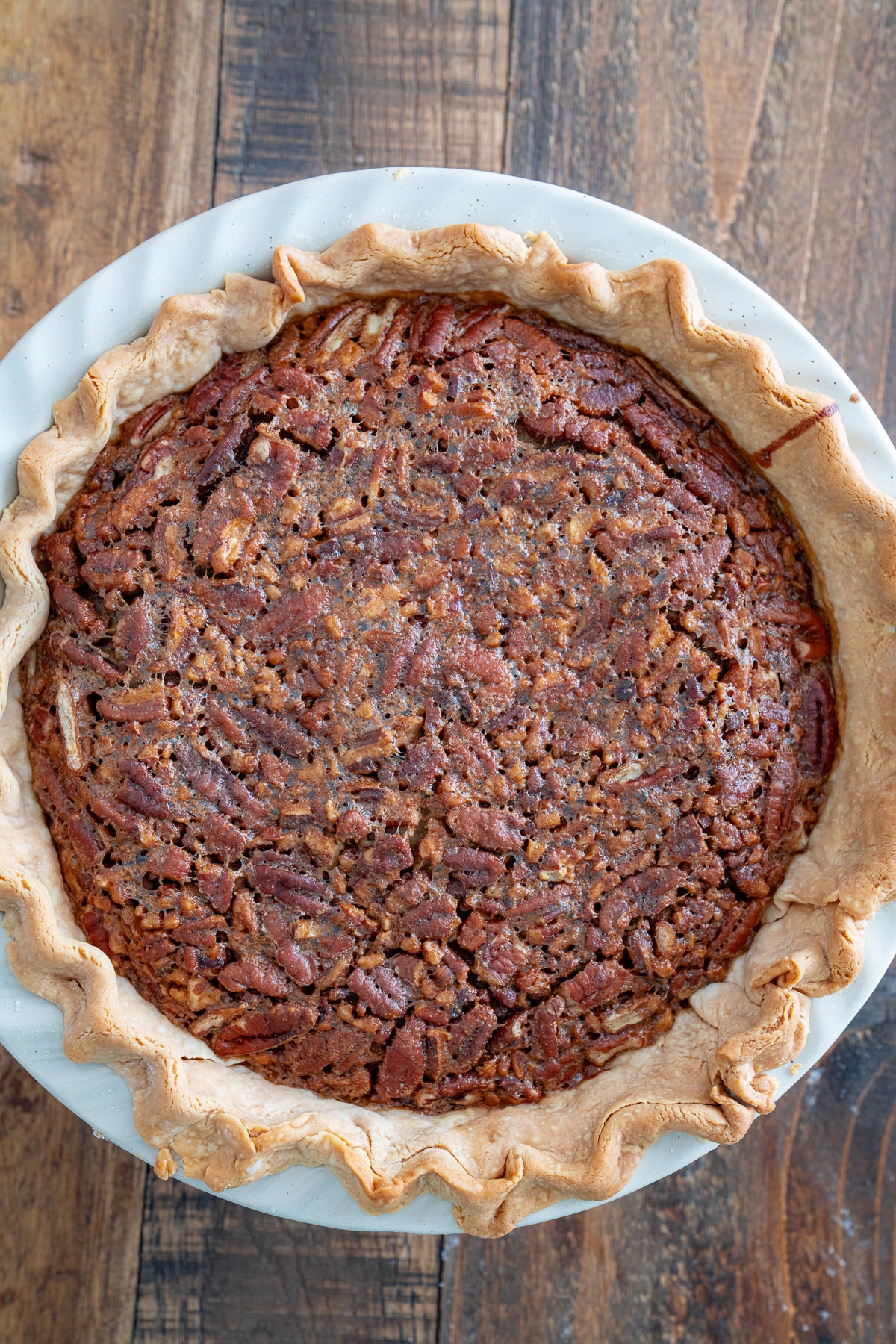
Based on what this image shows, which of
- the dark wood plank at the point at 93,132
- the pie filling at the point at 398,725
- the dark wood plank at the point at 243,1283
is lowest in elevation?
the dark wood plank at the point at 243,1283

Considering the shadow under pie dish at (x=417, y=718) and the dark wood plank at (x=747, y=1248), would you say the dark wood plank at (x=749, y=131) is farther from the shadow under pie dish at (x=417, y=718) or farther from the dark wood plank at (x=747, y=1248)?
the dark wood plank at (x=747, y=1248)

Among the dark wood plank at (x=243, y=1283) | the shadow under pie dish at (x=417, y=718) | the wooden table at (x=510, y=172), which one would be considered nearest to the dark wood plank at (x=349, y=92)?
the wooden table at (x=510, y=172)

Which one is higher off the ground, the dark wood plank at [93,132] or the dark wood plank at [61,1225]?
the dark wood plank at [93,132]

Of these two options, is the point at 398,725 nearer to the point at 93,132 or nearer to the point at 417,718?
the point at 417,718

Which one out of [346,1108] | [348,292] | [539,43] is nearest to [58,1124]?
[346,1108]

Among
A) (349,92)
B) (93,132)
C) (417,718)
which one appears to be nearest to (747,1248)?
(417,718)

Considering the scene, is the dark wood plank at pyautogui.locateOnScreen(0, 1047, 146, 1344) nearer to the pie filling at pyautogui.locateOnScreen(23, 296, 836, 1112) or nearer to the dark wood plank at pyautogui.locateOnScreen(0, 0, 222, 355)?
the pie filling at pyautogui.locateOnScreen(23, 296, 836, 1112)

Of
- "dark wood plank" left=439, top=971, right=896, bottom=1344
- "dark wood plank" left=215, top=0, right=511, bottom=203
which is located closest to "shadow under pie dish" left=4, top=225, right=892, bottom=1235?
"dark wood plank" left=215, top=0, right=511, bottom=203
